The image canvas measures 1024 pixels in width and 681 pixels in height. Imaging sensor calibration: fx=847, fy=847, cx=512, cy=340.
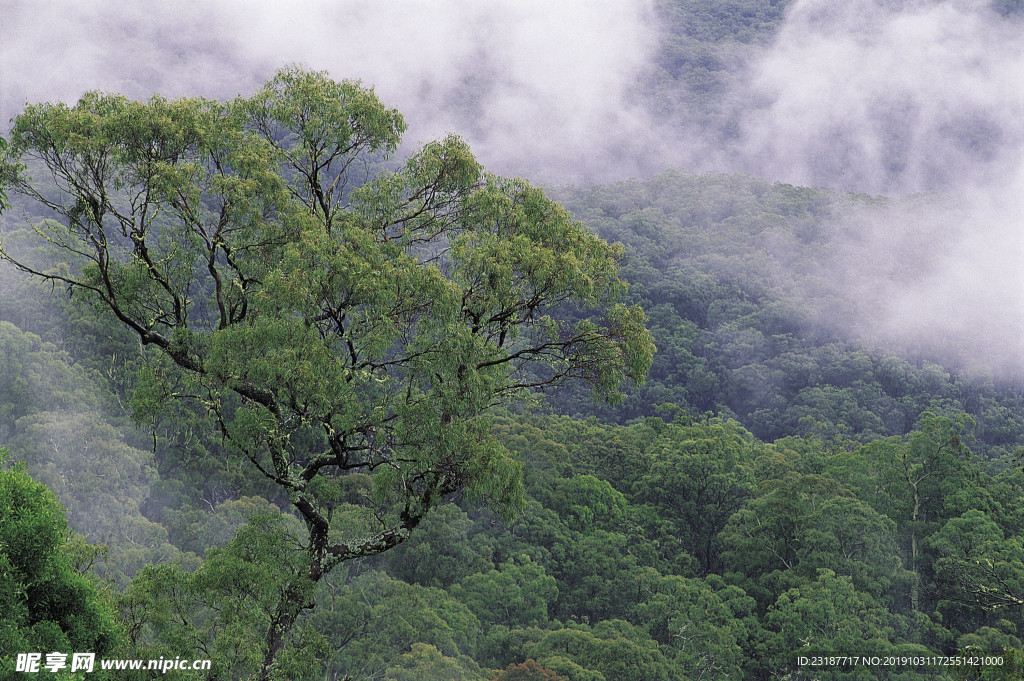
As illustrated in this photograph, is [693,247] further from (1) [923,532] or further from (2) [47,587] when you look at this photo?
(2) [47,587]

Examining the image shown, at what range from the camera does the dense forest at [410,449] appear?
8.67 metres

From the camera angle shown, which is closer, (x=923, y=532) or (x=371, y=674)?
(x=371, y=674)

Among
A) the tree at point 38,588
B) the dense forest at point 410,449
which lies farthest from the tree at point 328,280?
the tree at point 38,588

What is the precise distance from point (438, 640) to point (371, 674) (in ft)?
7.97

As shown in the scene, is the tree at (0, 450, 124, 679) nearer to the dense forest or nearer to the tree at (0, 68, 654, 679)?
the dense forest

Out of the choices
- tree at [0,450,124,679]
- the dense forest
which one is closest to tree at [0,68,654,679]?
the dense forest

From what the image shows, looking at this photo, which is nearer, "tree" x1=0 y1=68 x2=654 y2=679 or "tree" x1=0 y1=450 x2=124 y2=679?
"tree" x1=0 y1=450 x2=124 y2=679

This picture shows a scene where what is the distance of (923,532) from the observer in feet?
119

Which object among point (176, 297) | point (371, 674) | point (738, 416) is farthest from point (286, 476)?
point (738, 416)

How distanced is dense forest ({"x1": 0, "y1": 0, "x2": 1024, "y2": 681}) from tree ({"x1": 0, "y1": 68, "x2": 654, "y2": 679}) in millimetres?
42

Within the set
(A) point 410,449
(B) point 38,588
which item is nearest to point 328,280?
(A) point 410,449

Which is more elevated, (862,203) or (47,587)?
(862,203)

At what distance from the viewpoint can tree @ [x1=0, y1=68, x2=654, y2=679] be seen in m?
8.48

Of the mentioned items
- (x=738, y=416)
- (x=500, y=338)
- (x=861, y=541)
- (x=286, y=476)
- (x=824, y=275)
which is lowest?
(x=861, y=541)
